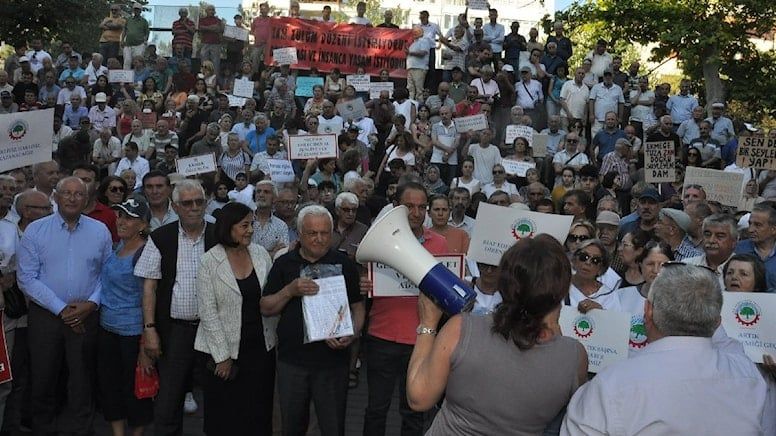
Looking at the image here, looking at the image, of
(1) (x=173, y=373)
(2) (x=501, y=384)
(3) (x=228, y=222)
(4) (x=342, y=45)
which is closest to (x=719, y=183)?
(3) (x=228, y=222)

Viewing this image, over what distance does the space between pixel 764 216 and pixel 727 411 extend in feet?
13.4

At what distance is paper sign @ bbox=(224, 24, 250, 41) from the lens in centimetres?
2142

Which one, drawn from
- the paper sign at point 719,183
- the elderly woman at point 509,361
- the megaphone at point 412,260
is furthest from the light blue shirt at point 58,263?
the paper sign at point 719,183

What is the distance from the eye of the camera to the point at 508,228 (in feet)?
21.4

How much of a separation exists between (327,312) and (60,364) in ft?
6.87

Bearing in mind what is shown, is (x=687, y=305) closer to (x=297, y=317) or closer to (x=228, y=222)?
(x=297, y=317)

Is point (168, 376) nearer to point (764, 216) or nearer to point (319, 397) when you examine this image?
point (319, 397)

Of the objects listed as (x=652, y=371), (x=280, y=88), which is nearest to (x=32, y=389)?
(x=652, y=371)

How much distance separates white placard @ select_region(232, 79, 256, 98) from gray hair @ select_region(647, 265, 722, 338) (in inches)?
637

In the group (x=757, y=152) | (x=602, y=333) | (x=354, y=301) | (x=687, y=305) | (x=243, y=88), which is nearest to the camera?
(x=687, y=305)

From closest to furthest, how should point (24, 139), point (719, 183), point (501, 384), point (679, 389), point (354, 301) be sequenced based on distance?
point (679, 389) → point (501, 384) → point (354, 301) → point (24, 139) → point (719, 183)

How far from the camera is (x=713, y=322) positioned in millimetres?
3221

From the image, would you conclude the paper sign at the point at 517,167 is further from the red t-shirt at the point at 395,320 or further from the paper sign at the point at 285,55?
the red t-shirt at the point at 395,320

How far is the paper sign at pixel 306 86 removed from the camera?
775 inches
